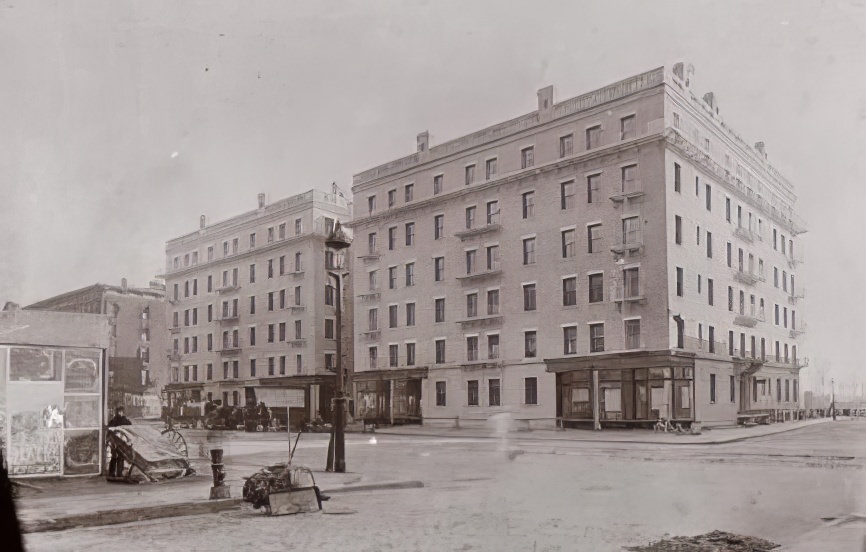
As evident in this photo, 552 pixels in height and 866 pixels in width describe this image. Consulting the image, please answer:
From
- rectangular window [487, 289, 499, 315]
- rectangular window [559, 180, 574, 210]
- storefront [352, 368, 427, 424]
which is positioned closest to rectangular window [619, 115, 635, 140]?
rectangular window [559, 180, 574, 210]

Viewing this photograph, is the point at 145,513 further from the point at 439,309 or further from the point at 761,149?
the point at 761,149

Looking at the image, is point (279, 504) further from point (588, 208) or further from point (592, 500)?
point (588, 208)

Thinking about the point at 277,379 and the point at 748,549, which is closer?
the point at 748,549

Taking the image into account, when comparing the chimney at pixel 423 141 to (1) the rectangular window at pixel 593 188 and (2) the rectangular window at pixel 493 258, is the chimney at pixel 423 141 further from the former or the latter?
(1) the rectangular window at pixel 593 188

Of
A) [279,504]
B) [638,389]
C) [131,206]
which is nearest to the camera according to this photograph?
[638,389]

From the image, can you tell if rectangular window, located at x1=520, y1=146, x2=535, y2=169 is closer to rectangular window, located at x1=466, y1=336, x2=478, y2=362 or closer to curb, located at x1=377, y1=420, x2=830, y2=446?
rectangular window, located at x1=466, y1=336, x2=478, y2=362

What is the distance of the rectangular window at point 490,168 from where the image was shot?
4.57 metres

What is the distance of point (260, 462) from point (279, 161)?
162 cm

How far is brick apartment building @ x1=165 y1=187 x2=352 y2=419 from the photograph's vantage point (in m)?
4.66

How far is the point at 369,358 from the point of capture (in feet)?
15.0

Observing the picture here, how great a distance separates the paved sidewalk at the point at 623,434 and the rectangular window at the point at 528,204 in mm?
1087

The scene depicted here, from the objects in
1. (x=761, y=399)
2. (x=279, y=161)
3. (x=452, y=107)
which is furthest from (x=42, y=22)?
(x=761, y=399)

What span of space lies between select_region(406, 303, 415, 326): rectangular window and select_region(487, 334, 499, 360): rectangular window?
413mm

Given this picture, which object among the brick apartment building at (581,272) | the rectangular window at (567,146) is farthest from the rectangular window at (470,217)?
the rectangular window at (567,146)
